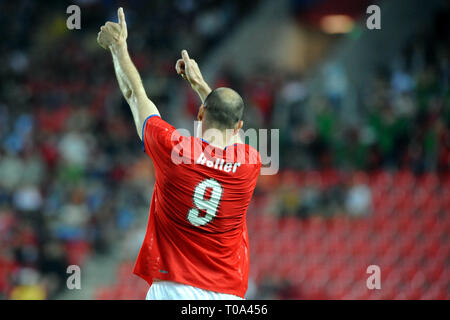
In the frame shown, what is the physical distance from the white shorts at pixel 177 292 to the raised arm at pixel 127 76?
0.76 meters

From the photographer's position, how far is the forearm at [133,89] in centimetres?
288

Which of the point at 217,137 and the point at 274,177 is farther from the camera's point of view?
the point at 274,177

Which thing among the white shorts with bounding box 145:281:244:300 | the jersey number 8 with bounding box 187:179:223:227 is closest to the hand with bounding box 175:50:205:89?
the jersey number 8 with bounding box 187:179:223:227

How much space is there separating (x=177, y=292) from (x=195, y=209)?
43 centimetres

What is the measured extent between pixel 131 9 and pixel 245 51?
158 inches

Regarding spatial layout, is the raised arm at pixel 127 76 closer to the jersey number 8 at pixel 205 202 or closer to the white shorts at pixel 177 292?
the jersey number 8 at pixel 205 202

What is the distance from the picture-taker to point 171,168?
9.04 ft

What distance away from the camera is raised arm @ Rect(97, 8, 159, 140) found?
9.48 ft

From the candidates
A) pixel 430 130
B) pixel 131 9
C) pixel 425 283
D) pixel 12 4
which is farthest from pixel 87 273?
pixel 12 4

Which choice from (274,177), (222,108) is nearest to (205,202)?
(222,108)

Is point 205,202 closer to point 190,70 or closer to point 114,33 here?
point 190,70

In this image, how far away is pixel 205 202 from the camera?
9.28 feet

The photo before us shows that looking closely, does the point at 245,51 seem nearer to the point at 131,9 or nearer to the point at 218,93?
the point at 131,9

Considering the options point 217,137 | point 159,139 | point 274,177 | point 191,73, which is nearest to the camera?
point 159,139
